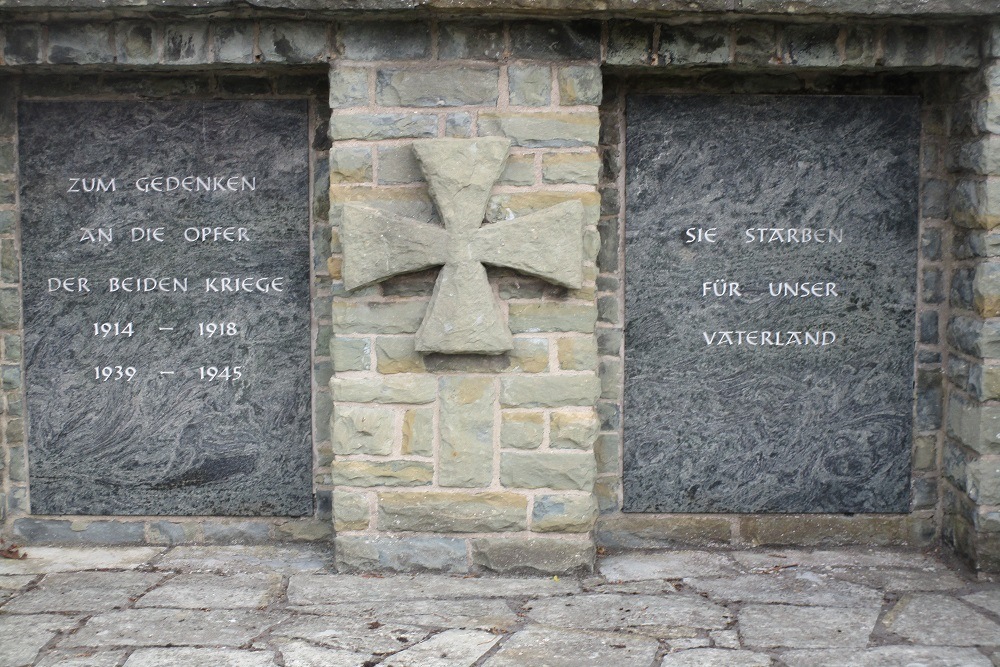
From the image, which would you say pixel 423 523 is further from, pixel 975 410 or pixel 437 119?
pixel 975 410

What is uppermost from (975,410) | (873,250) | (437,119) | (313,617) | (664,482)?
(437,119)

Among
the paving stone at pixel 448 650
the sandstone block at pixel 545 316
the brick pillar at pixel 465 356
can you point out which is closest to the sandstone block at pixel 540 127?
the brick pillar at pixel 465 356

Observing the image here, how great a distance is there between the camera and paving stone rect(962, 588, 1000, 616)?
12.6ft

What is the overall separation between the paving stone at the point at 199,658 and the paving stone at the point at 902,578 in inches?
87.0

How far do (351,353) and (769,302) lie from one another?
1.73 m

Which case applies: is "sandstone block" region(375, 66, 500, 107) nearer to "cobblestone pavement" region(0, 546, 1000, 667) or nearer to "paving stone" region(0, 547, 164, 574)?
"cobblestone pavement" region(0, 546, 1000, 667)

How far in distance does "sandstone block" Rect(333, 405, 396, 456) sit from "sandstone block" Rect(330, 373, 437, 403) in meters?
0.04

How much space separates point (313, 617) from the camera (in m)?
3.72

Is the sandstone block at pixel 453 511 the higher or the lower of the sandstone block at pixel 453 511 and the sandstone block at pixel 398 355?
the lower

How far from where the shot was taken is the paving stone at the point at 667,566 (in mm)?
4191

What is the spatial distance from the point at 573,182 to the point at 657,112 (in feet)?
2.07

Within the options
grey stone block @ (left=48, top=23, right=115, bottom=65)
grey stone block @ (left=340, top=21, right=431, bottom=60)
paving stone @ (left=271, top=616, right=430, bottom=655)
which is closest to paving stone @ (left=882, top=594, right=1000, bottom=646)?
paving stone @ (left=271, top=616, right=430, bottom=655)

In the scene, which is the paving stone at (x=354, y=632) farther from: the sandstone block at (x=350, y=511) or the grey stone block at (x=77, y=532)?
the grey stone block at (x=77, y=532)

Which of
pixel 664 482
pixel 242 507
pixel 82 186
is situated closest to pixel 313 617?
pixel 242 507
